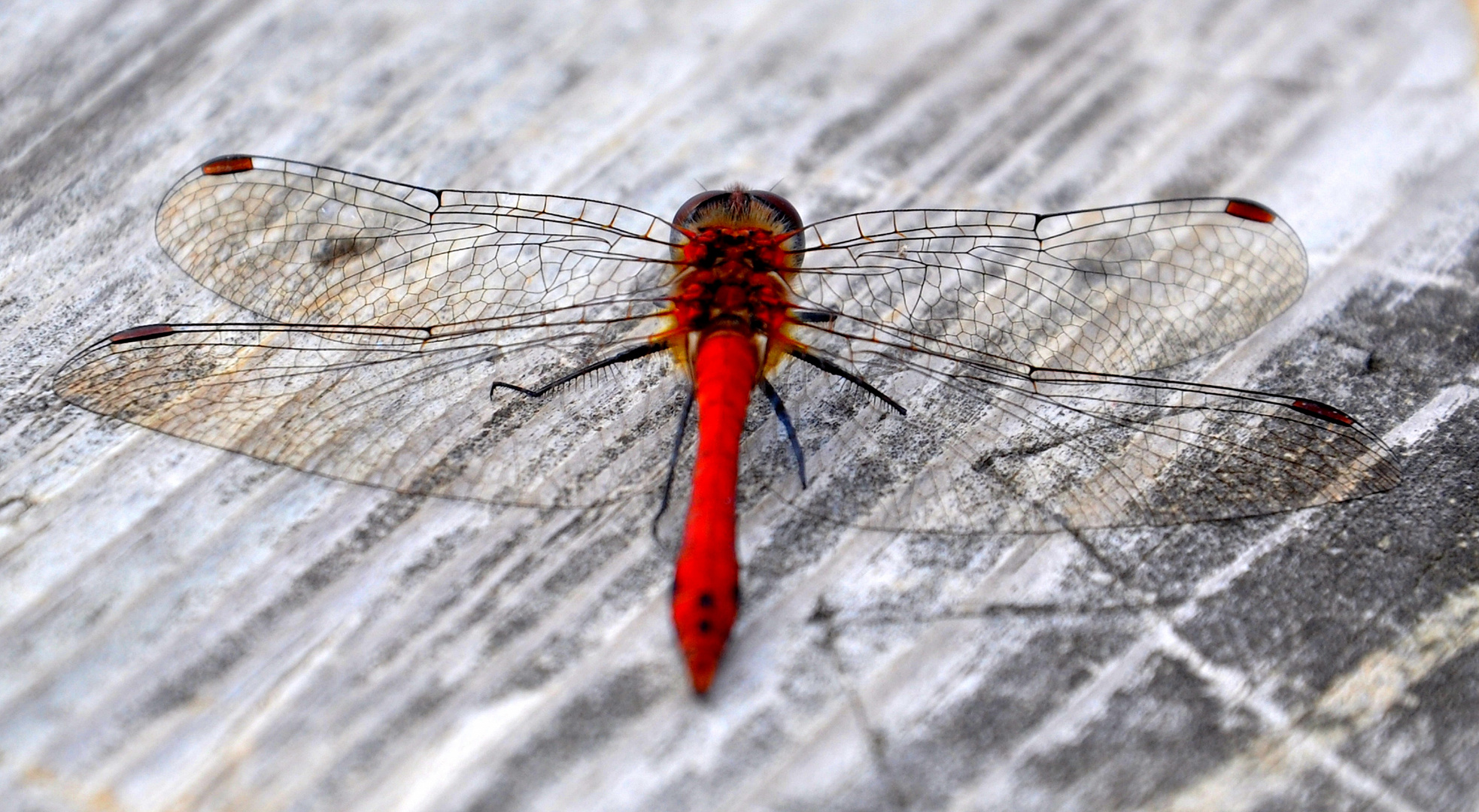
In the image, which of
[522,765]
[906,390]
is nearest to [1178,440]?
[906,390]

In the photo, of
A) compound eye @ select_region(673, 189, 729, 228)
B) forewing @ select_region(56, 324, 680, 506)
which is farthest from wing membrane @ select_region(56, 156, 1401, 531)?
compound eye @ select_region(673, 189, 729, 228)

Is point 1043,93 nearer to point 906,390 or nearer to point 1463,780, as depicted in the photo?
point 906,390

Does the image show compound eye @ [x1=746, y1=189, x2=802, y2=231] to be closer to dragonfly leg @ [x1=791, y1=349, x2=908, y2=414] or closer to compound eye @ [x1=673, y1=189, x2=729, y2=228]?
compound eye @ [x1=673, y1=189, x2=729, y2=228]

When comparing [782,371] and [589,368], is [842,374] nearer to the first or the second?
[782,371]

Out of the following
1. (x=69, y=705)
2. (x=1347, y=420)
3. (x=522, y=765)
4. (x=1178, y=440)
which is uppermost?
(x=69, y=705)

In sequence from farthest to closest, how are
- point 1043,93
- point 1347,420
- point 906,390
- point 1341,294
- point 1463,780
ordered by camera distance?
point 1043,93
point 1341,294
point 906,390
point 1347,420
point 1463,780

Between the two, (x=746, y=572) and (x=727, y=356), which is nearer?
(x=746, y=572)

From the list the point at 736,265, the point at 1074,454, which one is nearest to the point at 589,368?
the point at 736,265
